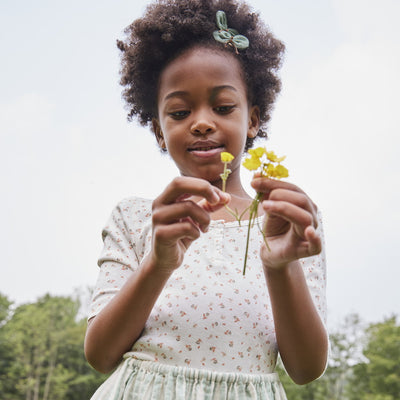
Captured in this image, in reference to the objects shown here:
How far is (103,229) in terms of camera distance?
2.43m

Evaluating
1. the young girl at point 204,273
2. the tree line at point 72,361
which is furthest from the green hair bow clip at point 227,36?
the tree line at point 72,361

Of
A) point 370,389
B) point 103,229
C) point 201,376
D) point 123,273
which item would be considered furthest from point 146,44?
point 370,389

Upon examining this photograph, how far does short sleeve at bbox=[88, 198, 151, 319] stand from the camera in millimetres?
2148

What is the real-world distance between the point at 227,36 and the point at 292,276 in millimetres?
1500

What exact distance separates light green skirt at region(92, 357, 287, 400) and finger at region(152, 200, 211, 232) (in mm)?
682

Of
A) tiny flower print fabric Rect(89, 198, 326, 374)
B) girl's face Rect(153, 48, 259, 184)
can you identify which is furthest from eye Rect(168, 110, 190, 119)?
tiny flower print fabric Rect(89, 198, 326, 374)

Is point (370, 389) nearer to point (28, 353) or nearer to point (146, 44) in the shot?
point (28, 353)

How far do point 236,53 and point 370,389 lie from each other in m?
32.0

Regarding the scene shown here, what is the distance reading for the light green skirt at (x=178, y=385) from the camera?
71.8 inches

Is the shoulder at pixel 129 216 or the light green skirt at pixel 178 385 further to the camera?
the shoulder at pixel 129 216

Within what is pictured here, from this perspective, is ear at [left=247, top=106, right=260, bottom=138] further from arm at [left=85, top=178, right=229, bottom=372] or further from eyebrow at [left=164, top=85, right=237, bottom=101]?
arm at [left=85, top=178, right=229, bottom=372]

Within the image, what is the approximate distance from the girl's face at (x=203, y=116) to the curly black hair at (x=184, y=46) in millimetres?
300

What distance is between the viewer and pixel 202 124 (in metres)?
2.14

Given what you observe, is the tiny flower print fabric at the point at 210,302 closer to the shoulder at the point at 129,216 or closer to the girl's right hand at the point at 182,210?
the shoulder at the point at 129,216
